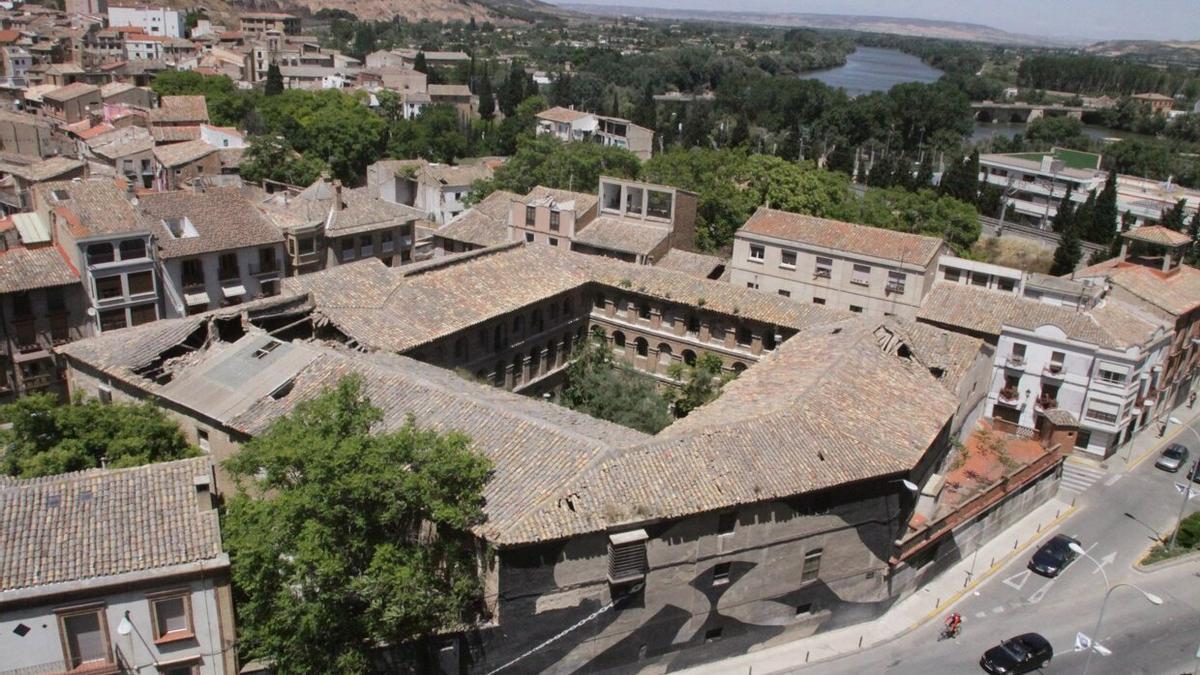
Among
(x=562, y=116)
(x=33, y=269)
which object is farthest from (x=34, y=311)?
(x=562, y=116)

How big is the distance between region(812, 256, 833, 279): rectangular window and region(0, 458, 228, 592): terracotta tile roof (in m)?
45.1

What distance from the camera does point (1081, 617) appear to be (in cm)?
3988

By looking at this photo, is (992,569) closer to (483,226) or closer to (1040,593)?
(1040,593)

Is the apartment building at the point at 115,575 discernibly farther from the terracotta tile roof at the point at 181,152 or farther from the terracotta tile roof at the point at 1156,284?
the terracotta tile roof at the point at 181,152

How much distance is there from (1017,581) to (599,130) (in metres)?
98.5

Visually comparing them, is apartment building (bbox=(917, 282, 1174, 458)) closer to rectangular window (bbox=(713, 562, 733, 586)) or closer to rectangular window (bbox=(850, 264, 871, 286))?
rectangular window (bbox=(850, 264, 871, 286))

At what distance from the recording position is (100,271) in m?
51.0

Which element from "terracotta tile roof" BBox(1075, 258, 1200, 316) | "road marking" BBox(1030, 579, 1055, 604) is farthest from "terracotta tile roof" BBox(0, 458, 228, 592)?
A: "terracotta tile roof" BBox(1075, 258, 1200, 316)

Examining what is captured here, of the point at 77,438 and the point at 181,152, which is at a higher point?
the point at 181,152

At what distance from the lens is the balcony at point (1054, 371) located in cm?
5503

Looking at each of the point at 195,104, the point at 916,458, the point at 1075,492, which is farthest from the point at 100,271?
the point at 195,104

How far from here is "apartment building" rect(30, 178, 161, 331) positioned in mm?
50625

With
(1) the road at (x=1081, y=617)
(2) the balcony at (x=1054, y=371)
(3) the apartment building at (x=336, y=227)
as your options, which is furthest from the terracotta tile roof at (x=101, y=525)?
(2) the balcony at (x=1054, y=371)

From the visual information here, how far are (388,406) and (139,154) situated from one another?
64813 mm
